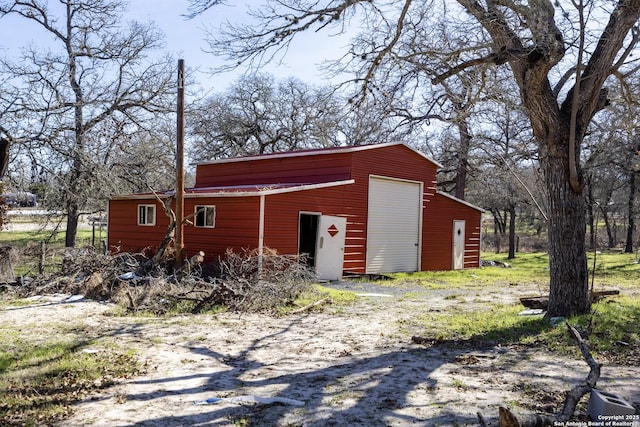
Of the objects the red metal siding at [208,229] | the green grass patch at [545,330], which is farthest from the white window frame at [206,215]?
the green grass patch at [545,330]

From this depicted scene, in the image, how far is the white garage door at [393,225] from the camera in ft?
60.7

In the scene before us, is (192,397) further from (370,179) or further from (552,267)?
(370,179)

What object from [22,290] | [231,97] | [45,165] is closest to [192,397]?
[22,290]

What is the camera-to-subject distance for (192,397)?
514 cm

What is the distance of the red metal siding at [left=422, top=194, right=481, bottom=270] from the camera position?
21.0 m

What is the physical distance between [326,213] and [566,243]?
8816 millimetres

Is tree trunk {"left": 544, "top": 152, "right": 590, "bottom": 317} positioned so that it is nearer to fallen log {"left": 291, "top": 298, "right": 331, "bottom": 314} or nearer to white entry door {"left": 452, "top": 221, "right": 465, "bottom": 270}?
fallen log {"left": 291, "top": 298, "right": 331, "bottom": 314}

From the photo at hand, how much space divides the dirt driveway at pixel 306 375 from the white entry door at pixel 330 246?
707 cm

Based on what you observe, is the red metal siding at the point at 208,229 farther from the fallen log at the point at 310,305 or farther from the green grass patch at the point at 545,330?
the green grass patch at the point at 545,330

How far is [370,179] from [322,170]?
5.51 feet

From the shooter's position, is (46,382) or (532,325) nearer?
(46,382)

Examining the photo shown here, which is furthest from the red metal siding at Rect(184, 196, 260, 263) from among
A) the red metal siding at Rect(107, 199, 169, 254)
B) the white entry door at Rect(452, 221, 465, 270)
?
the white entry door at Rect(452, 221, 465, 270)

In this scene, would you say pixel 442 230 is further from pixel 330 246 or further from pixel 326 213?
pixel 326 213

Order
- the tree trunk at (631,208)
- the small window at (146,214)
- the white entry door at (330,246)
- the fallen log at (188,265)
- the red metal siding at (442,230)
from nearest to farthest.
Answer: the fallen log at (188,265) → the white entry door at (330,246) → the small window at (146,214) → the red metal siding at (442,230) → the tree trunk at (631,208)
